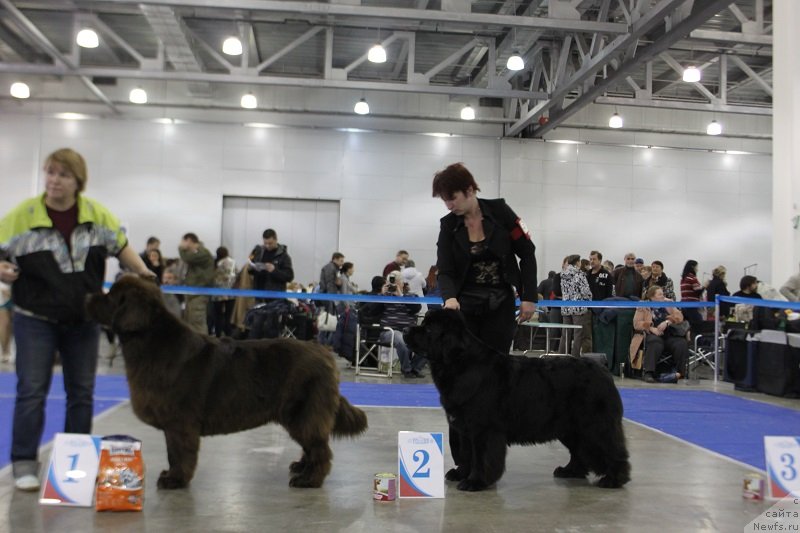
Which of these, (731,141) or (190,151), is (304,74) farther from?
(731,141)

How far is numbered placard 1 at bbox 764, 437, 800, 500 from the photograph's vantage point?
3.52 m

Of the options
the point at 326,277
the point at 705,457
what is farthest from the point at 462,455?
the point at 326,277

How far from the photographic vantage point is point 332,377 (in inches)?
145

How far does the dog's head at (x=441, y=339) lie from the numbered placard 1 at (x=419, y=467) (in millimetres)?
418

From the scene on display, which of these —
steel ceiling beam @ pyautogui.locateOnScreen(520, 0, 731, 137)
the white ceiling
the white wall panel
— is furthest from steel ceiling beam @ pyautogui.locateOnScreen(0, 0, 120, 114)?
steel ceiling beam @ pyautogui.locateOnScreen(520, 0, 731, 137)

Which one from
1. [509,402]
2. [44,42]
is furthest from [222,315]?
[509,402]

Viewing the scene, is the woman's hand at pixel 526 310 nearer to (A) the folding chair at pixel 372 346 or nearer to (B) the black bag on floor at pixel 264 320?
(A) the folding chair at pixel 372 346

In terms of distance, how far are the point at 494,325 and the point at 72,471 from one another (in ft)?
7.54

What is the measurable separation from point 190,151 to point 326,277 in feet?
19.1

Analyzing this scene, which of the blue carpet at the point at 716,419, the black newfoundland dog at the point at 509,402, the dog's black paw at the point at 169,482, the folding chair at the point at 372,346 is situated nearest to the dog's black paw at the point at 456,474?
the black newfoundland dog at the point at 509,402

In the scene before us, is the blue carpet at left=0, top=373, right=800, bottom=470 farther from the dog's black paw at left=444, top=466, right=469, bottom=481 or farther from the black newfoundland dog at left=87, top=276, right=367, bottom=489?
the dog's black paw at left=444, top=466, right=469, bottom=481

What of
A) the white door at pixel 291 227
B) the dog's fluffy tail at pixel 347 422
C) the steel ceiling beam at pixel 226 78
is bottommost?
the dog's fluffy tail at pixel 347 422

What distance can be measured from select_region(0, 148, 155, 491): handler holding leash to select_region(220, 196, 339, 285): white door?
40.6 ft

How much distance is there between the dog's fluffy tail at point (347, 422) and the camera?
3.81 m
